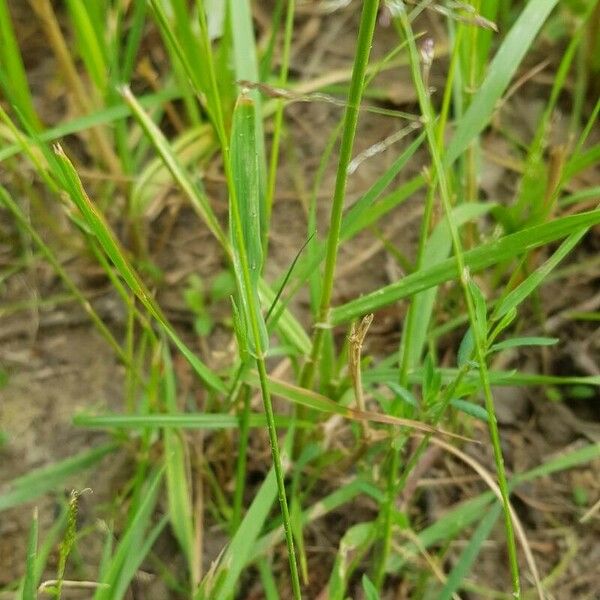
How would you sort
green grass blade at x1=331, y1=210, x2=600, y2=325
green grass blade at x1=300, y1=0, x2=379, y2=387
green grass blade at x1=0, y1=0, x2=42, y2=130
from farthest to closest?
1. green grass blade at x1=0, y1=0, x2=42, y2=130
2. green grass blade at x1=331, y1=210, x2=600, y2=325
3. green grass blade at x1=300, y1=0, x2=379, y2=387

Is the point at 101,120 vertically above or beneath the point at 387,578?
above

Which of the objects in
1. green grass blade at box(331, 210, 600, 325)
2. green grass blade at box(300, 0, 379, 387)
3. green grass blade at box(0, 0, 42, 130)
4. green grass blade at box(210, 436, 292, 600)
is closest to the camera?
green grass blade at box(300, 0, 379, 387)

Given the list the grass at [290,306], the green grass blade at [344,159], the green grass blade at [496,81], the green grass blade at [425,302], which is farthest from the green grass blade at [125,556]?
the green grass blade at [496,81]

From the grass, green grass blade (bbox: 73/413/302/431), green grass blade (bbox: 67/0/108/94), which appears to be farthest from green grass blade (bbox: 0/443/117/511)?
green grass blade (bbox: 67/0/108/94)

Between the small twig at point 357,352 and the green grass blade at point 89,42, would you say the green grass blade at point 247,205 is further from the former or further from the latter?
the green grass blade at point 89,42

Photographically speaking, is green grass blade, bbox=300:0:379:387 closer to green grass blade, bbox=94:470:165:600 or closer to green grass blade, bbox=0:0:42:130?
green grass blade, bbox=94:470:165:600

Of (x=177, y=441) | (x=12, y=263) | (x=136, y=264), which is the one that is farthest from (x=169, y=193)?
(x=177, y=441)

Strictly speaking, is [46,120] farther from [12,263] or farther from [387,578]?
[387,578]
